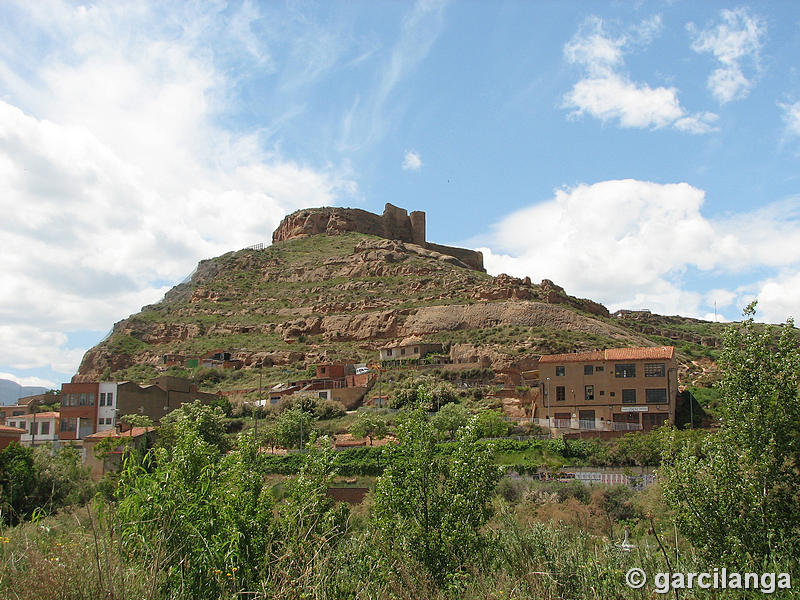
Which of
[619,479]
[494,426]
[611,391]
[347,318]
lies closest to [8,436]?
[494,426]

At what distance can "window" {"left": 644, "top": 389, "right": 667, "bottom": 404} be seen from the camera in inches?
1555

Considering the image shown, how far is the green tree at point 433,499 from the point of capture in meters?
11.0

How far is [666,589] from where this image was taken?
26.1 ft

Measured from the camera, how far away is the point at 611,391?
40.6 meters

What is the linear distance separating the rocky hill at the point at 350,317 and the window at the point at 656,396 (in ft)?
51.8

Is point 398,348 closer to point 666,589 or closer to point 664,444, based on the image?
point 664,444

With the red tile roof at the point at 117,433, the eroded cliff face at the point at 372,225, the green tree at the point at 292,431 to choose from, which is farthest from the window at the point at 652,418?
the eroded cliff face at the point at 372,225

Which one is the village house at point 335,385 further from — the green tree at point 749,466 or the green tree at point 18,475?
the green tree at point 749,466

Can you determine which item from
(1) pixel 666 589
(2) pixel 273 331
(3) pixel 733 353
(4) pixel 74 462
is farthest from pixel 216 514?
(2) pixel 273 331

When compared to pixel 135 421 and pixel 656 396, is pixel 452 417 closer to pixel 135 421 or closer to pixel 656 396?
pixel 656 396

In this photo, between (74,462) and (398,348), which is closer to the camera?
(74,462)

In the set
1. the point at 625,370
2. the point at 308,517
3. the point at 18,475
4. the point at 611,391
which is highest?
the point at 625,370

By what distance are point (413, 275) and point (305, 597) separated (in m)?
81.9

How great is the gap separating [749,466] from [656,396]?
3043 centimetres
